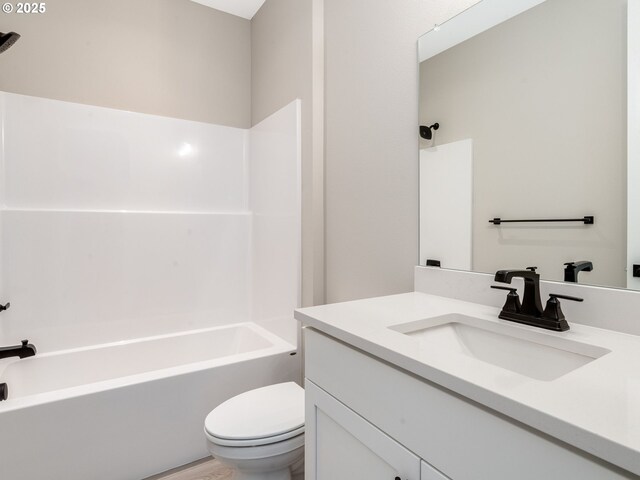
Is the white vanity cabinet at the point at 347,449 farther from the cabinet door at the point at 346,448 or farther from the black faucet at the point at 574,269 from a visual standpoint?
the black faucet at the point at 574,269

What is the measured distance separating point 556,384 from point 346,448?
55cm

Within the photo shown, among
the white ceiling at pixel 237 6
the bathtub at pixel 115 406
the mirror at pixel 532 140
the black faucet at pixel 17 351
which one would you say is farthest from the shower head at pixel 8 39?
the mirror at pixel 532 140

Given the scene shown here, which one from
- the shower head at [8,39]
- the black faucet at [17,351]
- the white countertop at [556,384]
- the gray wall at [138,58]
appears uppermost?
the gray wall at [138,58]

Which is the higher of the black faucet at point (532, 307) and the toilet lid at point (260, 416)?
the black faucet at point (532, 307)

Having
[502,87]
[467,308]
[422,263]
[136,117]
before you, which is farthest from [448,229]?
[136,117]

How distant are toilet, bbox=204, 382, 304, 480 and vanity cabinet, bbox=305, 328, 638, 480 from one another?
270 millimetres

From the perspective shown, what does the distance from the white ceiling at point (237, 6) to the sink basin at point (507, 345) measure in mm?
2537

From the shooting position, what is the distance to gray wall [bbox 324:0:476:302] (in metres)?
1.44

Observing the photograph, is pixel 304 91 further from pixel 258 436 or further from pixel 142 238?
pixel 258 436

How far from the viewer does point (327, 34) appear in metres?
1.92

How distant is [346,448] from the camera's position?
2.93ft

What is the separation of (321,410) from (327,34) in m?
1.86

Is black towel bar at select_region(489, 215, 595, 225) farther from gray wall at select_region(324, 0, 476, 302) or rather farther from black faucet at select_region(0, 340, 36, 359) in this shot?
black faucet at select_region(0, 340, 36, 359)

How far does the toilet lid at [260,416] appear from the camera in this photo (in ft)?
4.27
